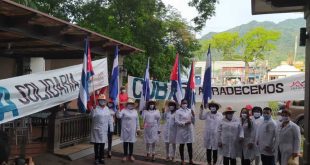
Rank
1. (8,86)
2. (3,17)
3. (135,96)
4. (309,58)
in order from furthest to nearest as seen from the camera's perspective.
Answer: (135,96) < (3,17) < (8,86) < (309,58)

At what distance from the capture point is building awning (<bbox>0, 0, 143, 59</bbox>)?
8.34m

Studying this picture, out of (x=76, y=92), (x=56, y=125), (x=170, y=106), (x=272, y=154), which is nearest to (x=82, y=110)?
(x=76, y=92)

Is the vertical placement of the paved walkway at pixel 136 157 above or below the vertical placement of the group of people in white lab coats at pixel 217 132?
below

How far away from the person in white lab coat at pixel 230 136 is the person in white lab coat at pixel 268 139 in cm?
68

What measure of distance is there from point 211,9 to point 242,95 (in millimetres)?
6719

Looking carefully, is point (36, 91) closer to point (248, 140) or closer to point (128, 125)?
point (128, 125)

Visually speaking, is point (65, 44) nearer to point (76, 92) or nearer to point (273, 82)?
point (76, 92)

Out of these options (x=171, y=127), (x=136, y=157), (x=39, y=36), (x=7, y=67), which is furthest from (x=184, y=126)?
(x=7, y=67)

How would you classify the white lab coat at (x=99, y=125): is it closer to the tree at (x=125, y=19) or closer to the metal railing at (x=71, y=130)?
the metal railing at (x=71, y=130)

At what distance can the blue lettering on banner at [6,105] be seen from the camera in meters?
6.60

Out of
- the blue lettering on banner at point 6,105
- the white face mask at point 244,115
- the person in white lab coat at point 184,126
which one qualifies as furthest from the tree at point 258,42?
the blue lettering on banner at point 6,105

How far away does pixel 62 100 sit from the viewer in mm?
8727

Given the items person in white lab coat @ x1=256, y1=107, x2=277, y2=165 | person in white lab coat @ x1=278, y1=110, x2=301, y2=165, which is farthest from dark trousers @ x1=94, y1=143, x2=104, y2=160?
person in white lab coat @ x1=278, y1=110, x2=301, y2=165

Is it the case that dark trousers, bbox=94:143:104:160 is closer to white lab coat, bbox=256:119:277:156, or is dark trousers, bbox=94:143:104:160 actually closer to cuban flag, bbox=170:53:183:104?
cuban flag, bbox=170:53:183:104
